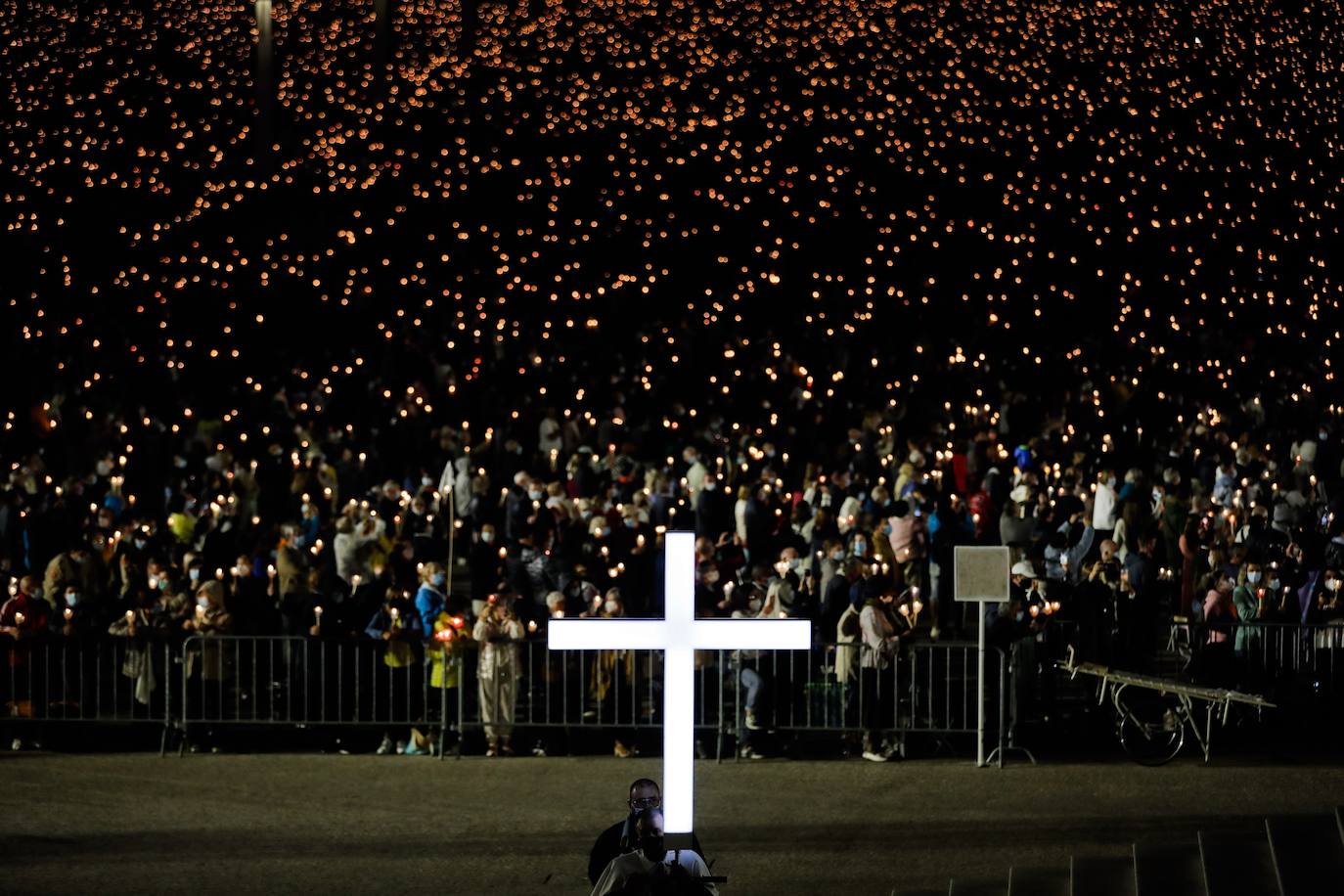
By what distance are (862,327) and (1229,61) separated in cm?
643

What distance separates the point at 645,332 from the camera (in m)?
30.2

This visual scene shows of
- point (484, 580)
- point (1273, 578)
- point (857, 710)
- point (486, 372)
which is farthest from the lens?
point (486, 372)

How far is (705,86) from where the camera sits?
1289 inches

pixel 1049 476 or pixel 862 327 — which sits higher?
pixel 862 327

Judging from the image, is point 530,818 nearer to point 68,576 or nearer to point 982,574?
point 982,574

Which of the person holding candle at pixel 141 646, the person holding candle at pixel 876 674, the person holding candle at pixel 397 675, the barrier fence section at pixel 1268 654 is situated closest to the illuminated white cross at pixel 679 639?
the person holding candle at pixel 876 674

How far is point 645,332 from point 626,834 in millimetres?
21643

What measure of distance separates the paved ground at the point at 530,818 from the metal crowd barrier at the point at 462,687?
0.43 metres

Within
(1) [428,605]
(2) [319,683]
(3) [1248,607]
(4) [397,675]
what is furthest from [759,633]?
(3) [1248,607]

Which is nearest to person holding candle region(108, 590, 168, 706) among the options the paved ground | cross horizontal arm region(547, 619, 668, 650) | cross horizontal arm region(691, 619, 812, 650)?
the paved ground

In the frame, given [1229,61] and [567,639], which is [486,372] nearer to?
[1229,61]

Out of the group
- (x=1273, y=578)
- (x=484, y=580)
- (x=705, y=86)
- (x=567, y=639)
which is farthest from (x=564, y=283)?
(x=567, y=639)

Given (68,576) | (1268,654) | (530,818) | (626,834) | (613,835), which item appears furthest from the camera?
(68,576)

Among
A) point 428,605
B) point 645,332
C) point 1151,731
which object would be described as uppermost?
point 645,332
